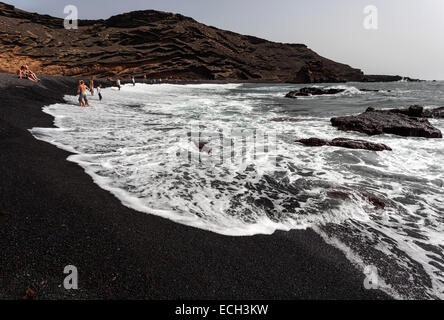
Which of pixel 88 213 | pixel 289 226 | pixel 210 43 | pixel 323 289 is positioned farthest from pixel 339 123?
pixel 210 43

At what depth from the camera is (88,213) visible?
2.71 metres

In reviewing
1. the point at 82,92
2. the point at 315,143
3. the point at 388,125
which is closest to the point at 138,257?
the point at 315,143

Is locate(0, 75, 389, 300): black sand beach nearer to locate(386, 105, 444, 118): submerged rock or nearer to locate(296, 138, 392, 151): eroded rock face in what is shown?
locate(296, 138, 392, 151): eroded rock face

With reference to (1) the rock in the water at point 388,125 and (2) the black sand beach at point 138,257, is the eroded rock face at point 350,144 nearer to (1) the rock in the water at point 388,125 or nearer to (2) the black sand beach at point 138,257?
(1) the rock in the water at point 388,125

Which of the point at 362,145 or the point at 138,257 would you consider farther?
the point at 362,145

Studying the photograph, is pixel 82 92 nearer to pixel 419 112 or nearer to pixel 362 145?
pixel 362 145

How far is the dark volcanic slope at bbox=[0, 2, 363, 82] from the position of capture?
48.9 metres

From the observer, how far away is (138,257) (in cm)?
213

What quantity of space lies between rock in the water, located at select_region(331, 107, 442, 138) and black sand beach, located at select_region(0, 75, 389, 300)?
323 inches

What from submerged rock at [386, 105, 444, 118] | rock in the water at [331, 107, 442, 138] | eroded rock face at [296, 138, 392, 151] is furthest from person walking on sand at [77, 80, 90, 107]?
submerged rock at [386, 105, 444, 118]

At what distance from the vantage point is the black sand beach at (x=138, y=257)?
1837mm

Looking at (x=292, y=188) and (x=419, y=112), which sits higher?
(x=419, y=112)

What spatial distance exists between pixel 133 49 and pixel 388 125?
6508 centimetres
